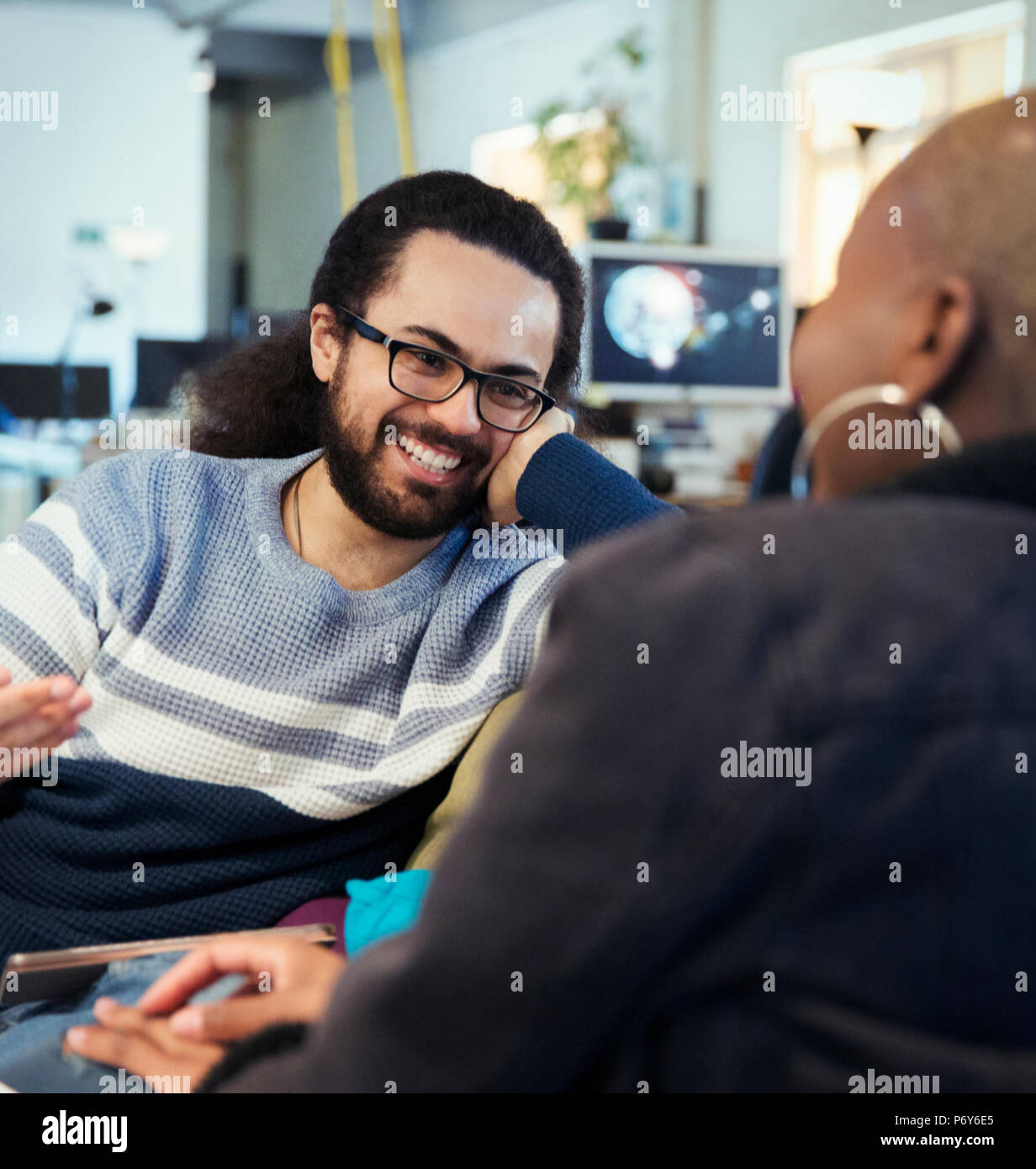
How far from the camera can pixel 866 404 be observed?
0.68m

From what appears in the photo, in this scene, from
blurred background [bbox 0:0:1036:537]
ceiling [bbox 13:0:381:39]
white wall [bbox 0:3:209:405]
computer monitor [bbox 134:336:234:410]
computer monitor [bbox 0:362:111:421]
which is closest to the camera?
blurred background [bbox 0:0:1036:537]

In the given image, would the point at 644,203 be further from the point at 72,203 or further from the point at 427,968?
the point at 427,968

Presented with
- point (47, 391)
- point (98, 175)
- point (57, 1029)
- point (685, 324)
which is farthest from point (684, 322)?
point (98, 175)

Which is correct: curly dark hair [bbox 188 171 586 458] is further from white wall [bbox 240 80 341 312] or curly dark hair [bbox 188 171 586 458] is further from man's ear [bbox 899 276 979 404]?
white wall [bbox 240 80 341 312]

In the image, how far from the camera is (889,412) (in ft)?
2.20

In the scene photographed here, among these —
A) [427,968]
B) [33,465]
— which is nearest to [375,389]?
[427,968]

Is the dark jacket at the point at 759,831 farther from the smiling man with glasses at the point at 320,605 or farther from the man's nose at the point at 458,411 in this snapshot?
the man's nose at the point at 458,411

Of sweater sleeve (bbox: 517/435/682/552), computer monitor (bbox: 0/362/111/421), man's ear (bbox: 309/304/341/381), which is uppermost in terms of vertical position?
computer monitor (bbox: 0/362/111/421)

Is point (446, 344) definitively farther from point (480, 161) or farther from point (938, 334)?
point (480, 161)

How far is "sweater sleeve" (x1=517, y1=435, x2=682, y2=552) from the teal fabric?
0.50 metres

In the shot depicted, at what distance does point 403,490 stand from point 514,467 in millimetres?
152

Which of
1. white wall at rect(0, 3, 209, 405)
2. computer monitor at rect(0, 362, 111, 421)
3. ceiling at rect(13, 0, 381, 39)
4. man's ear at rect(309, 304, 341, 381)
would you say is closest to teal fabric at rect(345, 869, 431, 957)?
man's ear at rect(309, 304, 341, 381)

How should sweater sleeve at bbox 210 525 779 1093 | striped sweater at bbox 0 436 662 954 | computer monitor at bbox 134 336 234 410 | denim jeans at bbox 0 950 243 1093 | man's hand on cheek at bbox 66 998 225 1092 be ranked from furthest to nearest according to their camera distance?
computer monitor at bbox 134 336 234 410
striped sweater at bbox 0 436 662 954
denim jeans at bbox 0 950 243 1093
man's hand on cheek at bbox 66 998 225 1092
sweater sleeve at bbox 210 525 779 1093

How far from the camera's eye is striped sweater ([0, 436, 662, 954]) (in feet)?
4.55
